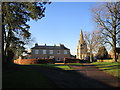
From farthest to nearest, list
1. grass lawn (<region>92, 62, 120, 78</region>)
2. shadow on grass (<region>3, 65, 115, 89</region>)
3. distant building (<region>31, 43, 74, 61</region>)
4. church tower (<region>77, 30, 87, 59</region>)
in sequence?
distant building (<region>31, 43, 74, 61</region>)
church tower (<region>77, 30, 87, 59</region>)
grass lawn (<region>92, 62, 120, 78</region>)
shadow on grass (<region>3, 65, 115, 89</region>)

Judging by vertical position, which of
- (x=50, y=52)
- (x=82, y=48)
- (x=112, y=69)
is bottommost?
(x=112, y=69)

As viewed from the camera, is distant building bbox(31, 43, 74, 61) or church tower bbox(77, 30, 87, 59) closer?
church tower bbox(77, 30, 87, 59)

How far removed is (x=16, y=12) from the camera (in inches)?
762

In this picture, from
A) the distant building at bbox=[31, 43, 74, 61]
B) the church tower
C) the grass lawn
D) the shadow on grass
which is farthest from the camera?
the distant building at bbox=[31, 43, 74, 61]

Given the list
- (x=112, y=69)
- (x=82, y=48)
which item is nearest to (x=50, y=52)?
(x=82, y=48)

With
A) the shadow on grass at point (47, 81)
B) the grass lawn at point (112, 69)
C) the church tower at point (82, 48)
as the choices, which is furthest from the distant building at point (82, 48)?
the shadow on grass at point (47, 81)

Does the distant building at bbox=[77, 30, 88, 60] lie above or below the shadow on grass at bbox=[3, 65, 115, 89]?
above

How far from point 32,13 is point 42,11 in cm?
129

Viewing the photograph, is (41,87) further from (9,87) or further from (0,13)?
(0,13)

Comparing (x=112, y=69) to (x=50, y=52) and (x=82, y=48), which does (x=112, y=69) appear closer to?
(x=50, y=52)

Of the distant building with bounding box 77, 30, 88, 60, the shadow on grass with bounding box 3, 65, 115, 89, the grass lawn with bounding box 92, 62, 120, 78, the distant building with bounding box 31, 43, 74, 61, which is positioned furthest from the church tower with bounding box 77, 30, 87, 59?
the shadow on grass with bounding box 3, 65, 115, 89

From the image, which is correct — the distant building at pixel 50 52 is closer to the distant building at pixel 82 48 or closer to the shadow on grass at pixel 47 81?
the distant building at pixel 82 48

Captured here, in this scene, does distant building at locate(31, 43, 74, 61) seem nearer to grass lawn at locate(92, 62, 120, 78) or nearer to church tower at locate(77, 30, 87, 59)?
church tower at locate(77, 30, 87, 59)

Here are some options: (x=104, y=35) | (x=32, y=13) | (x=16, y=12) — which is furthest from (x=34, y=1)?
(x=104, y=35)
